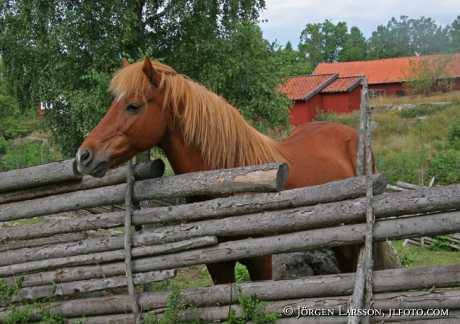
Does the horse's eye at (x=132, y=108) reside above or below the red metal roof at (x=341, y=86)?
below

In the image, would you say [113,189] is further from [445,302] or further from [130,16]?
[130,16]

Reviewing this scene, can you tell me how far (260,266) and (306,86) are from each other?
3420 cm

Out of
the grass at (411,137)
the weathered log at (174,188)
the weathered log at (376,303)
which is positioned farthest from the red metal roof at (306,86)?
the weathered log at (376,303)

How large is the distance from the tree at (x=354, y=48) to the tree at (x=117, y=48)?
61.2m

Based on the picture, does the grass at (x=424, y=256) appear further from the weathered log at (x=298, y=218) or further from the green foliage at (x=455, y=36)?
the green foliage at (x=455, y=36)

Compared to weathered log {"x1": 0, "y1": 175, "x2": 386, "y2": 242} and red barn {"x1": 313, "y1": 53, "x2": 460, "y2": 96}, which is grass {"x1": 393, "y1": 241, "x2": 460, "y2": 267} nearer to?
weathered log {"x1": 0, "y1": 175, "x2": 386, "y2": 242}

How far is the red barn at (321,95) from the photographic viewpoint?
36219 mm

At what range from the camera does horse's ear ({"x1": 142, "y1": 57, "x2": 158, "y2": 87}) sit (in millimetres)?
3820

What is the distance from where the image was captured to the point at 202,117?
402 centimetres

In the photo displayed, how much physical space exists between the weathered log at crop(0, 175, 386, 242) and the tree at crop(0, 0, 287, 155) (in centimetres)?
934

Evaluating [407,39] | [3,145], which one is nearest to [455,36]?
[407,39]

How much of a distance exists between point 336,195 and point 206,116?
1.16m

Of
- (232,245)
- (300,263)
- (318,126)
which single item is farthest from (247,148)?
(300,263)

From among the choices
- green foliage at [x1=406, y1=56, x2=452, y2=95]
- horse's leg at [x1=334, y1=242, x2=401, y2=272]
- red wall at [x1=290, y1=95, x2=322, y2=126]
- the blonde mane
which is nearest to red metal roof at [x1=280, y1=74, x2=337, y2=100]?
red wall at [x1=290, y1=95, x2=322, y2=126]
